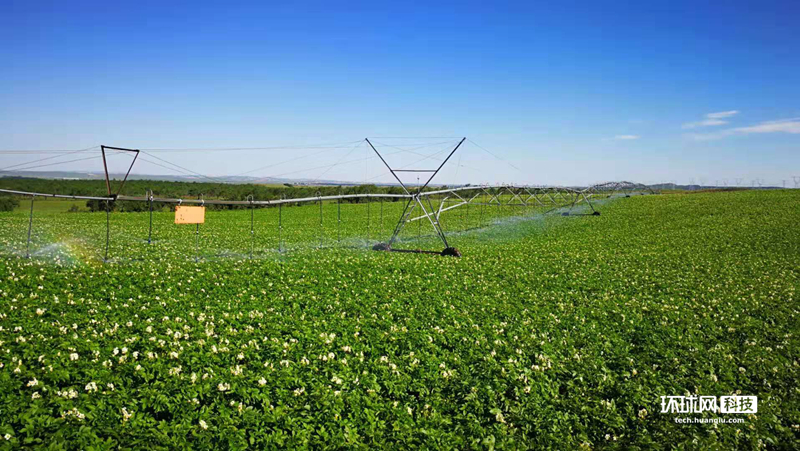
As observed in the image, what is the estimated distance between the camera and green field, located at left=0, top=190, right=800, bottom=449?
23.5ft

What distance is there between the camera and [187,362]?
876 cm

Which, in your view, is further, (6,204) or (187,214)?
(6,204)

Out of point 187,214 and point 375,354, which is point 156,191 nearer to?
point 187,214

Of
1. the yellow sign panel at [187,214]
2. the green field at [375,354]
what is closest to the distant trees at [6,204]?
the green field at [375,354]

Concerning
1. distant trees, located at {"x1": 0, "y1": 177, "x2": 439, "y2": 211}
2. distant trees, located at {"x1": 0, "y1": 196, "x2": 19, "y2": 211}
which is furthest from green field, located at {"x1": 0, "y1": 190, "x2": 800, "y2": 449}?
distant trees, located at {"x1": 0, "y1": 196, "x2": 19, "y2": 211}

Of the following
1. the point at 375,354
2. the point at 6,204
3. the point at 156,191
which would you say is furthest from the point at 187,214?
the point at 156,191

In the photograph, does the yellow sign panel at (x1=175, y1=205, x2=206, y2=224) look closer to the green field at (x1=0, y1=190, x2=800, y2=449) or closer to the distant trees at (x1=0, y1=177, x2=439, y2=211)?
the green field at (x1=0, y1=190, x2=800, y2=449)

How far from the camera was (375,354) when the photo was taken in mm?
10109

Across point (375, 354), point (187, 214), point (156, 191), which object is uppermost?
point (156, 191)

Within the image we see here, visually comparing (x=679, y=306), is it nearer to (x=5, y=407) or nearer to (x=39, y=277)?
(x=5, y=407)

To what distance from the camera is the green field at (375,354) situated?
7.16 meters

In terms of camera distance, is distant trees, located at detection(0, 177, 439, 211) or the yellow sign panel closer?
the yellow sign panel

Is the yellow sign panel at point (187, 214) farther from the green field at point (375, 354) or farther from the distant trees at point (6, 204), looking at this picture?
the distant trees at point (6, 204)

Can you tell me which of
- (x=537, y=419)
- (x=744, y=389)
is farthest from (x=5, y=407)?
(x=744, y=389)
